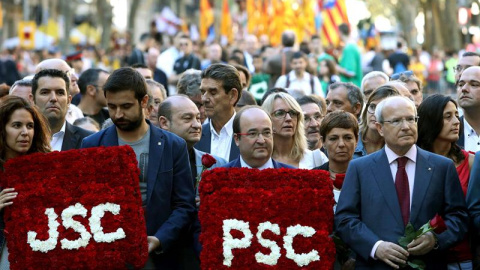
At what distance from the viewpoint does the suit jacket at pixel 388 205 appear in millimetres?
8555

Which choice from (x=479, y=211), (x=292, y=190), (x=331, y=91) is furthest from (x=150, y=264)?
(x=331, y=91)

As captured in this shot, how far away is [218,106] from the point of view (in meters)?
11.4

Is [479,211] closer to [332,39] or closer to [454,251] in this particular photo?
[454,251]

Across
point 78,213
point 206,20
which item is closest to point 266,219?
point 78,213

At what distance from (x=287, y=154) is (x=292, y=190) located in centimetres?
226

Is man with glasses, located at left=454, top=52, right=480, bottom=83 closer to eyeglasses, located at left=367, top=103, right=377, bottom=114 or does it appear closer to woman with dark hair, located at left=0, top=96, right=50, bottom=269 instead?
eyeglasses, located at left=367, top=103, right=377, bottom=114

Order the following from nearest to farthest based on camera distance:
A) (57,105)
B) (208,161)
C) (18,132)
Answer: (18,132) → (208,161) → (57,105)

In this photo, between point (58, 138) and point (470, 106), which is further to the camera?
point (470, 106)

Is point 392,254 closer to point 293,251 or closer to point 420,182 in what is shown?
point 420,182

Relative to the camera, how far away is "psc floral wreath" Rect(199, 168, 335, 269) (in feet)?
28.5

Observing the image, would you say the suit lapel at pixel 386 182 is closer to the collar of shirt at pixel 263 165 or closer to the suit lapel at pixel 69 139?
the collar of shirt at pixel 263 165

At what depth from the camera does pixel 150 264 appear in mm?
9070

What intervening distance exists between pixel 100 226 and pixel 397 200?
2.27 m

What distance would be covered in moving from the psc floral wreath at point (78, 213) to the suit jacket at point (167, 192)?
12.5 inches
